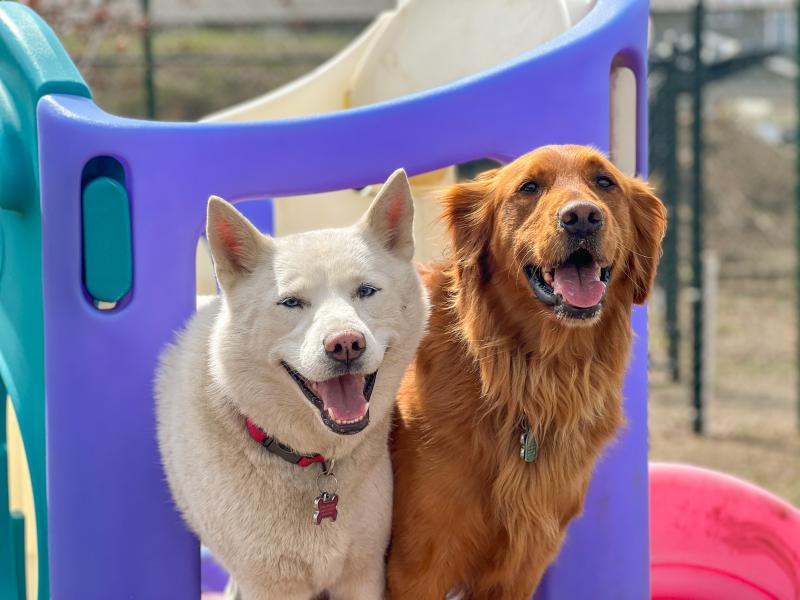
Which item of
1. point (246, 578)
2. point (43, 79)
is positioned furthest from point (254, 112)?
point (246, 578)

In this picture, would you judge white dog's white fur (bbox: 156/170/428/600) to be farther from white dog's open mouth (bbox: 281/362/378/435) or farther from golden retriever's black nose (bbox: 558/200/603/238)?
golden retriever's black nose (bbox: 558/200/603/238)

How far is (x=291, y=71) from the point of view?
40.8 ft

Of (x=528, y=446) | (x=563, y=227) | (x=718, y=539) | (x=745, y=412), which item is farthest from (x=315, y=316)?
(x=745, y=412)

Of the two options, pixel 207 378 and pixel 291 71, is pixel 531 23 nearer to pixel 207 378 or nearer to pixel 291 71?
pixel 207 378

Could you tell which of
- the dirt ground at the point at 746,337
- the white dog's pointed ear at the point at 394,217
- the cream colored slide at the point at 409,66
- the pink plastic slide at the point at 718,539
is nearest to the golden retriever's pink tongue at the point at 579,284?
the white dog's pointed ear at the point at 394,217

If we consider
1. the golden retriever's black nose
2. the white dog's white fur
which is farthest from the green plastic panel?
the golden retriever's black nose

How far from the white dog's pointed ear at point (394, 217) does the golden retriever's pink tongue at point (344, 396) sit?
0.39m

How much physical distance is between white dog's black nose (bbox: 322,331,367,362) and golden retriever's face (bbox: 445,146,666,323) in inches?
20.0

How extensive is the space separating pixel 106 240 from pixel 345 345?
88 cm

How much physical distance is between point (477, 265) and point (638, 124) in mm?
861

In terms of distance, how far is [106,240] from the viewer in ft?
9.43

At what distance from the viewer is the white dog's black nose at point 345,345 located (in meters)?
2.33

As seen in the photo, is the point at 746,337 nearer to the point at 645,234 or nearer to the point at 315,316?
the point at 645,234

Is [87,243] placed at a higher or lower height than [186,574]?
higher
